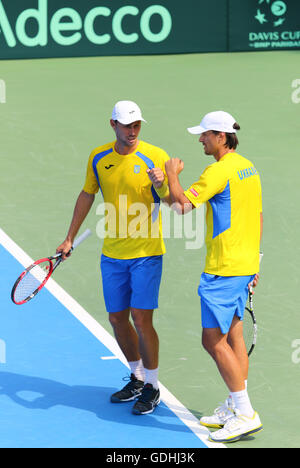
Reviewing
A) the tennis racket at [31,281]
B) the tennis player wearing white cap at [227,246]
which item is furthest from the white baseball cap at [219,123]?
the tennis racket at [31,281]

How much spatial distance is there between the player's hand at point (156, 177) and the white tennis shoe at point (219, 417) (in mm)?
1779

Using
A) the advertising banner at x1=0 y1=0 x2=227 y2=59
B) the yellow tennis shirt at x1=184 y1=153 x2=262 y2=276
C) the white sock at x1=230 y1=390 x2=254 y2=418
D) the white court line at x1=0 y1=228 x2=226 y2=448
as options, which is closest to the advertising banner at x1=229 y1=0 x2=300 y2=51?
the advertising banner at x1=0 y1=0 x2=227 y2=59

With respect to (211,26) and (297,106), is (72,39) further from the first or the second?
(297,106)

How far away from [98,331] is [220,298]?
8.38 ft

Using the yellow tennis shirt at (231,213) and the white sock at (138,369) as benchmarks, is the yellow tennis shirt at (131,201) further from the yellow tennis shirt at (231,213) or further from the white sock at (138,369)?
the white sock at (138,369)

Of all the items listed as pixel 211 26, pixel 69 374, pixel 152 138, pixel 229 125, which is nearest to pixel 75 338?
pixel 69 374

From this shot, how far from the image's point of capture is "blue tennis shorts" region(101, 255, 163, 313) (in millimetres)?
7324

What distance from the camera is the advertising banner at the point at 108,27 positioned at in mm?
20922

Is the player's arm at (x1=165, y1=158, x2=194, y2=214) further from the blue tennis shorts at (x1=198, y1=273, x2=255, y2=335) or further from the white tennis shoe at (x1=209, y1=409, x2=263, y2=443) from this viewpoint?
the white tennis shoe at (x1=209, y1=409, x2=263, y2=443)

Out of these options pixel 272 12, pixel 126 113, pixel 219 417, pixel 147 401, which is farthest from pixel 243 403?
pixel 272 12

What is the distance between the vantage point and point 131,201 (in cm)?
731

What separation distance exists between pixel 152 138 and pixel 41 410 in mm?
8657

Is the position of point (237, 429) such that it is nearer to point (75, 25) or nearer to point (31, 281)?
point (31, 281)

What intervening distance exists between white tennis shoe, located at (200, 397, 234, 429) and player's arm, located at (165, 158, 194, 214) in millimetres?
1606
